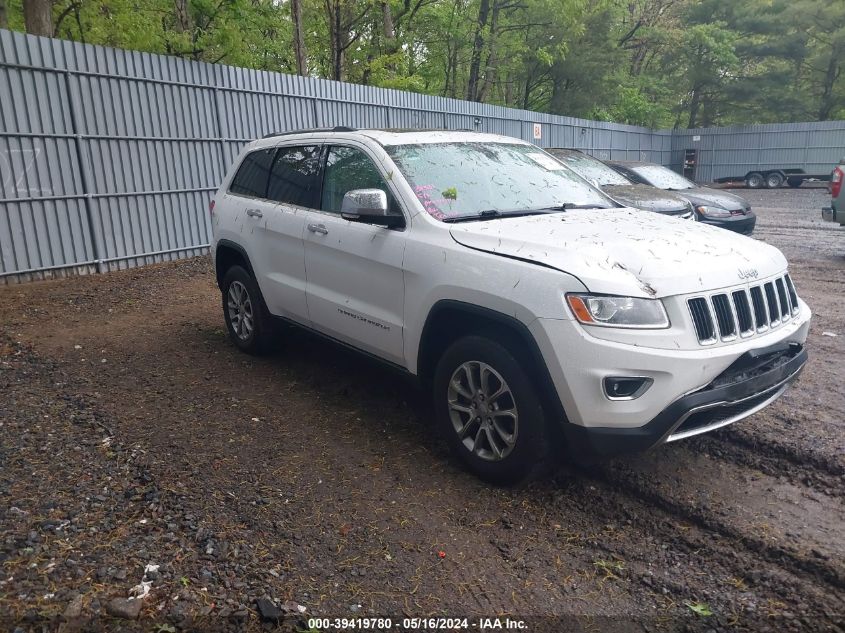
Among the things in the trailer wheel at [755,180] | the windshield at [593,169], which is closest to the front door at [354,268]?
the windshield at [593,169]

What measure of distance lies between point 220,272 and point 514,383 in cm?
371

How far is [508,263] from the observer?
3338mm

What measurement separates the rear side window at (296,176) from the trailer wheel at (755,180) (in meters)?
27.5

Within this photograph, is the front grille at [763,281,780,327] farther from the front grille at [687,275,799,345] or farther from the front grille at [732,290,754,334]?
the front grille at [732,290,754,334]

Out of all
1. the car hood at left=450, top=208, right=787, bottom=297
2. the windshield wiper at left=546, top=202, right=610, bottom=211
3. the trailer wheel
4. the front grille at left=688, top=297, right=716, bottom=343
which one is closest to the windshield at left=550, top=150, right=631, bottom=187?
the windshield wiper at left=546, top=202, right=610, bottom=211

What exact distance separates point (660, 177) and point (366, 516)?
10433 millimetres

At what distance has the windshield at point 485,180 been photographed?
13.4 feet

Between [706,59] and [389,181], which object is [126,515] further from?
[706,59]

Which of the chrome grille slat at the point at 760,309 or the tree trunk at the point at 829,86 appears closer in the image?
the chrome grille slat at the point at 760,309

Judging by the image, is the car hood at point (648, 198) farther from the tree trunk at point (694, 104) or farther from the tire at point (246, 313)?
the tree trunk at point (694, 104)

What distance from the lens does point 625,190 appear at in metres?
9.77

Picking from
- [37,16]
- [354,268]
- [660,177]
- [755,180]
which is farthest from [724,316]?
[755,180]

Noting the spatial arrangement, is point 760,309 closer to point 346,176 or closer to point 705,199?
point 346,176

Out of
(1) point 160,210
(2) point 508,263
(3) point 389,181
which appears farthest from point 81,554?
(1) point 160,210
